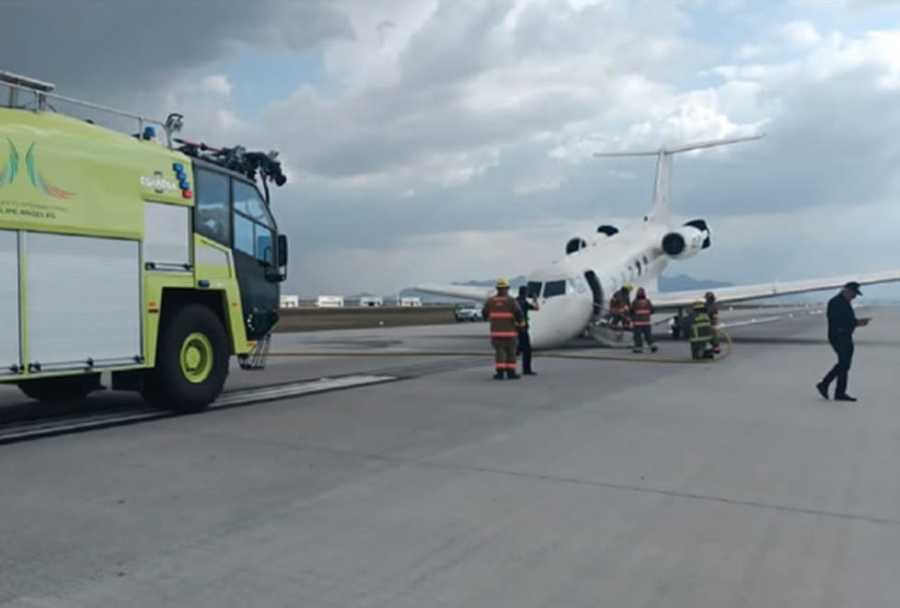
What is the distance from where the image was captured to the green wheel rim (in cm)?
1017

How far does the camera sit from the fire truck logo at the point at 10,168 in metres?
8.02

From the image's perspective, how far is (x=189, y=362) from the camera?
10.3 m

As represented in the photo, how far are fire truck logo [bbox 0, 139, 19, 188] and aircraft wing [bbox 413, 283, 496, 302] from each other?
23883mm

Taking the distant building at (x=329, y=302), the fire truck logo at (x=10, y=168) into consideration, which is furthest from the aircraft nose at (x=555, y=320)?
the distant building at (x=329, y=302)

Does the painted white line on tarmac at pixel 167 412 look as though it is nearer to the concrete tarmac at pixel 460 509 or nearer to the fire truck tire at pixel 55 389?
the concrete tarmac at pixel 460 509

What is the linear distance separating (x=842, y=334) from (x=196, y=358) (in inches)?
366

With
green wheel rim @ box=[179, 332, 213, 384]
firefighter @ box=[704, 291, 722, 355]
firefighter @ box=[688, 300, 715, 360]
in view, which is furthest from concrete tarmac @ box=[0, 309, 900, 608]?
firefighter @ box=[704, 291, 722, 355]

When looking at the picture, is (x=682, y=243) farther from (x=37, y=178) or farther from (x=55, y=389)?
(x=37, y=178)

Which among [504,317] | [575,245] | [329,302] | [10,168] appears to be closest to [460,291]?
[575,245]

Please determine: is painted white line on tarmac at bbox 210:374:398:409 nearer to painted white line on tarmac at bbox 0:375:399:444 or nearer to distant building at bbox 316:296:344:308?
painted white line on tarmac at bbox 0:375:399:444

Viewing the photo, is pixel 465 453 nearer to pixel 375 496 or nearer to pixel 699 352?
pixel 375 496

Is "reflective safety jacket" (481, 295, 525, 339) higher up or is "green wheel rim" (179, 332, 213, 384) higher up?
"reflective safety jacket" (481, 295, 525, 339)

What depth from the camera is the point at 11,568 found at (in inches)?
175

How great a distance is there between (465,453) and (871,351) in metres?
19.1
